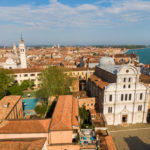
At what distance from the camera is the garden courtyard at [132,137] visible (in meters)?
24.6

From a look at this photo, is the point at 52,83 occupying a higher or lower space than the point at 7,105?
higher

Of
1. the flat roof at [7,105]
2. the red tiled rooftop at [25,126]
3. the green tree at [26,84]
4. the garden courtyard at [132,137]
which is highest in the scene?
the flat roof at [7,105]

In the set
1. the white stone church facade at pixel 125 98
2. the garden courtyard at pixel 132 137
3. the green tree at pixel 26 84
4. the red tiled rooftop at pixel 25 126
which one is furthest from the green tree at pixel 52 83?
the garden courtyard at pixel 132 137

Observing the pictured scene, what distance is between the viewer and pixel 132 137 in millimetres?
26797

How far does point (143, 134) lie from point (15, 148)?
76.6ft

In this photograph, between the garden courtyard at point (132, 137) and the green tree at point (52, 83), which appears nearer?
the garden courtyard at point (132, 137)

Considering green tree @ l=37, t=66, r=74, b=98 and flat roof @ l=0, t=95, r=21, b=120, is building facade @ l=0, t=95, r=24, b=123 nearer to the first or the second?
flat roof @ l=0, t=95, r=21, b=120

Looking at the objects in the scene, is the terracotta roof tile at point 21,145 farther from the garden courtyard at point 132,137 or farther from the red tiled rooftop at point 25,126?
Result: the garden courtyard at point 132,137

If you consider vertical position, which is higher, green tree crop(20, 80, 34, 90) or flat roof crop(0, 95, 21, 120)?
flat roof crop(0, 95, 21, 120)

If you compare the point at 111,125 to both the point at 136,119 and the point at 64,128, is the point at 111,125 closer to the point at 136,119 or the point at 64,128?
the point at 136,119

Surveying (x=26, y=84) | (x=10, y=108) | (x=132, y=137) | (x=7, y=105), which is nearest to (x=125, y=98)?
(x=132, y=137)

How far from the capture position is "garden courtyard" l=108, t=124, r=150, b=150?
24.6m

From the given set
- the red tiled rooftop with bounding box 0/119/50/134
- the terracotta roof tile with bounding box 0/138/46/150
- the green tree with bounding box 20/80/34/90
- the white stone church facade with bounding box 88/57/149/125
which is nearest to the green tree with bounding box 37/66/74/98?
the white stone church facade with bounding box 88/57/149/125

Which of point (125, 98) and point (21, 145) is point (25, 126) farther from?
point (125, 98)
